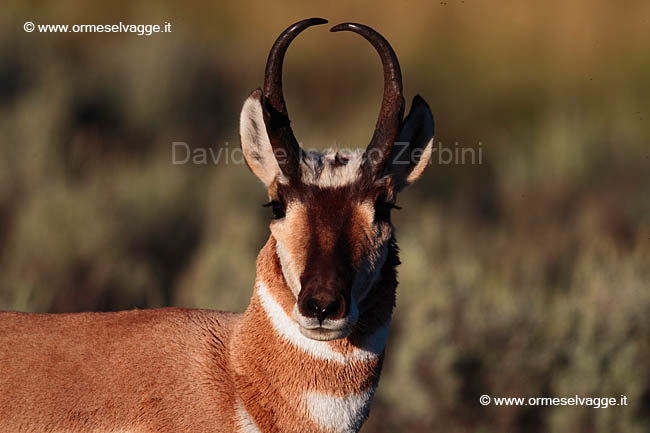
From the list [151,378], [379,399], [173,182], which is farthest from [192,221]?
[151,378]

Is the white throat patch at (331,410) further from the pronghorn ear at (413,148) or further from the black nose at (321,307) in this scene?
the pronghorn ear at (413,148)

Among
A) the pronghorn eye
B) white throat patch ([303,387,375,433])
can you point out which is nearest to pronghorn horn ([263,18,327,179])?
the pronghorn eye

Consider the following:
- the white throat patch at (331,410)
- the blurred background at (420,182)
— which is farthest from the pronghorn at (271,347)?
the blurred background at (420,182)

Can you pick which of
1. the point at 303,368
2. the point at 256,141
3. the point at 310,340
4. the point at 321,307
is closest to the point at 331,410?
the point at 303,368

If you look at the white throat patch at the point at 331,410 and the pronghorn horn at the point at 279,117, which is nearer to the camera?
the white throat patch at the point at 331,410

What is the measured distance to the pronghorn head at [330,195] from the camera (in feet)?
14.2

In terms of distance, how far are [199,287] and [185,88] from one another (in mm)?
7036

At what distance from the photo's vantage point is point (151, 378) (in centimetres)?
477

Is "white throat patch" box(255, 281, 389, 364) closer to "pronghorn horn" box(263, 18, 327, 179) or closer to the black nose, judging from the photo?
the black nose

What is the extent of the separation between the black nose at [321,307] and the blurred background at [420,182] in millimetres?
5285

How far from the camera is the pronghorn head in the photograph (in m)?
4.34

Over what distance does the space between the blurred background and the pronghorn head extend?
4762mm

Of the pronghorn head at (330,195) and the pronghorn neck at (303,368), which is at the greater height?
the pronghorn head at (330,195)

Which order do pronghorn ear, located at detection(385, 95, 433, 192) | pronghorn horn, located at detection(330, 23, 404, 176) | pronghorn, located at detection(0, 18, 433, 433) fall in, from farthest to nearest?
pronghorn ear, located at detection(385, 95, 433, 192)
pronghorn horn, located at detection(330, 23, 404, 176)
pronghorn, located at detection(0, 18, 433, 433)
